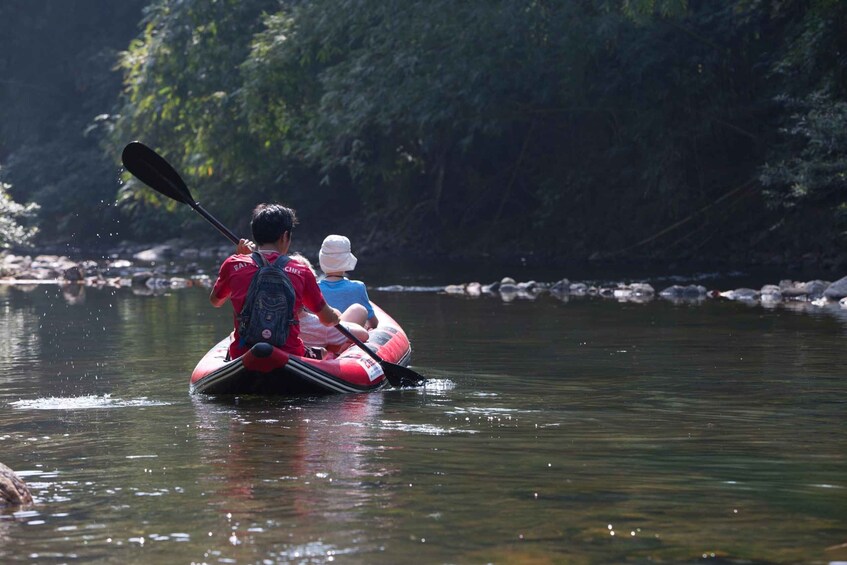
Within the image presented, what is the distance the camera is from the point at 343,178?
108ft

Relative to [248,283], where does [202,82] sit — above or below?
above

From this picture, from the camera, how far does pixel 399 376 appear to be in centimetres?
955

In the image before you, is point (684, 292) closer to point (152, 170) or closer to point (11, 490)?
point (152, 170)

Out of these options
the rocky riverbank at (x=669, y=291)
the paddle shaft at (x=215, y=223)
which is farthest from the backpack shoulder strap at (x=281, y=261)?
the rocky riverbank at (x=669, y=291)

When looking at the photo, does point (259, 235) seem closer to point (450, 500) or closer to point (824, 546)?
point (450, 500)

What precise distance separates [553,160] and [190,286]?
A: 8.73 m

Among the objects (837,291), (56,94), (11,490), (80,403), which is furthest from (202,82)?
(11,490)

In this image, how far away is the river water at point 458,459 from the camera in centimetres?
502

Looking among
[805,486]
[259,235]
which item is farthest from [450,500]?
[259,235]

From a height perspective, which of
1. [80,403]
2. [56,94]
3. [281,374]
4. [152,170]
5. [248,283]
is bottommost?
[80,403]

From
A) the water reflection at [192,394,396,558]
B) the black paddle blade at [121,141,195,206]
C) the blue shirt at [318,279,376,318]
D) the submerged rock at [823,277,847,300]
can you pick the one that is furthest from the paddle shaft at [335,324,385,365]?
the submerged rock at [823,277,847,300]

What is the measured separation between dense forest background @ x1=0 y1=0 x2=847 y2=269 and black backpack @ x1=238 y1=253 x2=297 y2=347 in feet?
37.4

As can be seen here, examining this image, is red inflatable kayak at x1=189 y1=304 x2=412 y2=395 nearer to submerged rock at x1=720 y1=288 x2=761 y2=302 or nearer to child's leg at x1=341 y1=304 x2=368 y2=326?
child's leg at x1=341 y1=304 x2=368 y2=326

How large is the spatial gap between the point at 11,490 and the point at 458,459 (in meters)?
1.95
